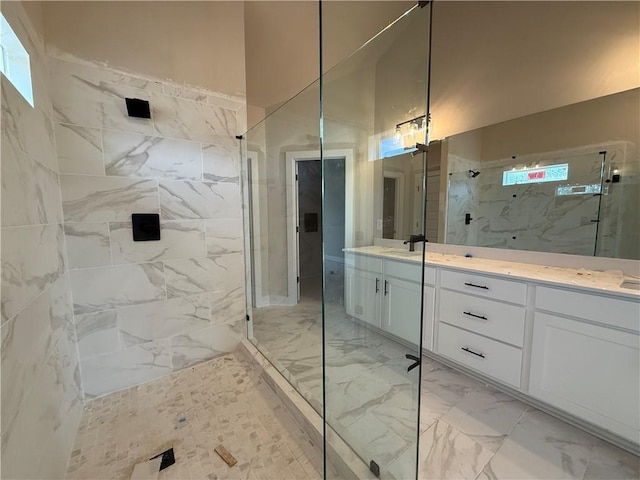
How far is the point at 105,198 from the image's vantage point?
1677mm

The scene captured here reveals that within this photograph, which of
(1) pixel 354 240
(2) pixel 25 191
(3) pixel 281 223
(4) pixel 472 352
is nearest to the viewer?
(2) pixel 25 191

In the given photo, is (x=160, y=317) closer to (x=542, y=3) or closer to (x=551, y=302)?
(x=551, y=302)

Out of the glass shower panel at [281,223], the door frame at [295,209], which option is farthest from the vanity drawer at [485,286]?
the glass shower panel at [281,223]

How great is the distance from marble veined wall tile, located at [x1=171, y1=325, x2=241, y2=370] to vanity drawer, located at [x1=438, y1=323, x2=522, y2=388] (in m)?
1.79

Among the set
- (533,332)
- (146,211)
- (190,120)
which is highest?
(190,120)

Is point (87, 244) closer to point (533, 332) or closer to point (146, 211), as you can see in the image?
point (146, 211)

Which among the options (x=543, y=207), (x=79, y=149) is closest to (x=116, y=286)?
(x=79, y=149)

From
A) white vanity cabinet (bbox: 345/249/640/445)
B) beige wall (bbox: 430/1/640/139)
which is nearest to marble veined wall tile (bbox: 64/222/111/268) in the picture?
white vanity cabinet (bbox: 345/249/640/445)

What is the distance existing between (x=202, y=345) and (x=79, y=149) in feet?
5.42

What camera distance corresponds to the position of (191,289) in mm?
2029

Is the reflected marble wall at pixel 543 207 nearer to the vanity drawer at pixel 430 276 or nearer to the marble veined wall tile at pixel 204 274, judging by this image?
the vanity drawer at pixel 430 276

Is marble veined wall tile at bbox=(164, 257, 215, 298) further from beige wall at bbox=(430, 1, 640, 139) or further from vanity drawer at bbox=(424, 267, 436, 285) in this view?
beige wall at bbox=(430, 1, 640, 139)

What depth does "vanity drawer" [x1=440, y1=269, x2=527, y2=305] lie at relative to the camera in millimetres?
1569

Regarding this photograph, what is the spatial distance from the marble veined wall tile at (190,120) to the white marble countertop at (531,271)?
66.2 inches
